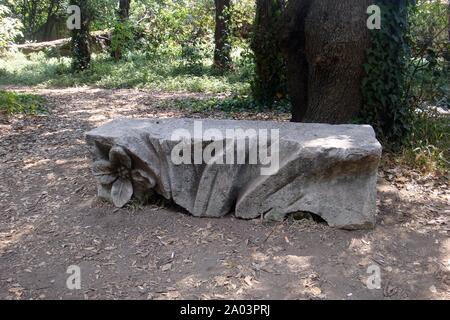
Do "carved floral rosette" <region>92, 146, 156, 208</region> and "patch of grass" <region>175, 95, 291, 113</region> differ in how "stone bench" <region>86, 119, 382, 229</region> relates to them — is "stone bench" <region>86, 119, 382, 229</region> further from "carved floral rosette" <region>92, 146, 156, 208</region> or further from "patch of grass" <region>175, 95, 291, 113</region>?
"patch of grass" <region>175, 95, 291, 113</region>

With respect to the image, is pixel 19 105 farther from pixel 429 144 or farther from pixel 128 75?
pixel 429 144

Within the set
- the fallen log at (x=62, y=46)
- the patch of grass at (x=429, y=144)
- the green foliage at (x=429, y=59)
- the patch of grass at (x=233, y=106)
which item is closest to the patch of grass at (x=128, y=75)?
the fallen log at (x=62, y=46)

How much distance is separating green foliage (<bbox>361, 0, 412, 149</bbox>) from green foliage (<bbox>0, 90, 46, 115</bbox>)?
241 inches

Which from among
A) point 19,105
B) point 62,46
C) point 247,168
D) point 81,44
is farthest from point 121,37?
point 247,168

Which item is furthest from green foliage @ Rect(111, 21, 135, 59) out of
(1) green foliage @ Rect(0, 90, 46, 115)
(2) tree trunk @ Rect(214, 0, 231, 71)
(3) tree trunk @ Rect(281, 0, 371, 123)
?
(3) tree trunk @ Rect(281, 0, 371, 123)

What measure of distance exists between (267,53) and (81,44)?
7.65m

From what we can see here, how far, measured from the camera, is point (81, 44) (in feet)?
45.2

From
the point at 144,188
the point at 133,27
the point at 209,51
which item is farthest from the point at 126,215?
the point at 133,27

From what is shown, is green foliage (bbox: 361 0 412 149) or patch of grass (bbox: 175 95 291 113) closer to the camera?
green foliage (bbox: 361 0 412 149)

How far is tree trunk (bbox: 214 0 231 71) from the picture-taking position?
1266 cm

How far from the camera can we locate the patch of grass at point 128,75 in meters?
11.6

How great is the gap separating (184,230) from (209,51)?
11.4m

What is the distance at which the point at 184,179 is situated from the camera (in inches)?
167

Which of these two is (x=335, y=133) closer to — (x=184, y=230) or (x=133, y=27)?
(x=184, y=230)
